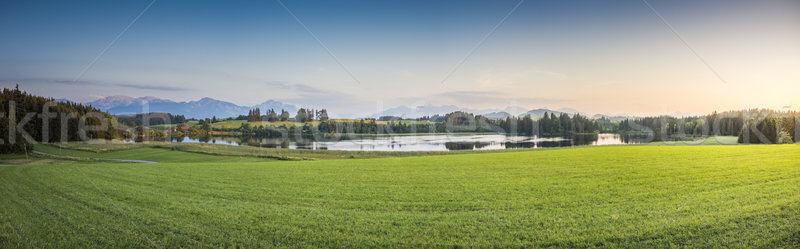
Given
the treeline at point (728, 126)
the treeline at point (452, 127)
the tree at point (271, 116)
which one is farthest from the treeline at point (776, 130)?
the tree at point (271, 116)

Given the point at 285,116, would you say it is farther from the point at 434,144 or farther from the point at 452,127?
the point at 434,144

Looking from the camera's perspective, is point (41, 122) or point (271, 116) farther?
point (271, 116)

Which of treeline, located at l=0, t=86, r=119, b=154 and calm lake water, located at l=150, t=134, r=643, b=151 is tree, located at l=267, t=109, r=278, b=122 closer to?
calm lake water, located at l=150, t=134, r=643, b=151

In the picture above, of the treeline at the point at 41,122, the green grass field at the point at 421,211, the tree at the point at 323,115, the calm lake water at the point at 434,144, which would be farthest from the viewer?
the tree at the point at 323,115

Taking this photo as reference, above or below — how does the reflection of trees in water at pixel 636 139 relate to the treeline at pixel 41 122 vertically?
below

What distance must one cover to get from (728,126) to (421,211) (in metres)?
99.7

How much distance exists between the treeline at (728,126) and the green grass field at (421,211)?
1505 inches

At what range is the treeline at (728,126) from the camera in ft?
→ 125

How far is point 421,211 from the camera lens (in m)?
7.75

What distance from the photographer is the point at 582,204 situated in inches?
317

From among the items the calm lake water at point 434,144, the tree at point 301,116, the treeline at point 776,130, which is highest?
the tree at point 301,116

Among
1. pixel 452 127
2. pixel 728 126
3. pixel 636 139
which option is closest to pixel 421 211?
pixel 636 139

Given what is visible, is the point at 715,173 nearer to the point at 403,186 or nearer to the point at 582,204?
the point at 582,204

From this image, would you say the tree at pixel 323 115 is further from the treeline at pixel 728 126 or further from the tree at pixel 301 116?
the treeline at pixel 728 126
